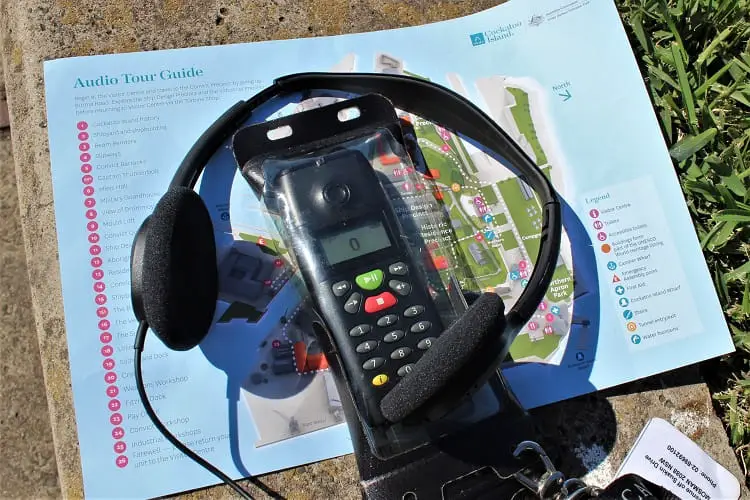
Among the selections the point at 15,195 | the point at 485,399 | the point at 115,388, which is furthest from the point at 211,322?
the point at 15,195

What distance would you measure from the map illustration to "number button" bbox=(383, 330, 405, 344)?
0.09 meters

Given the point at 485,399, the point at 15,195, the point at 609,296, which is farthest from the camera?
the point at 15,195

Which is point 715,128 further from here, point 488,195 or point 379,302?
point 379,302

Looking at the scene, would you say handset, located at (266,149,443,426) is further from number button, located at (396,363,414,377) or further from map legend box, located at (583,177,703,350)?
map legend box, located at (583,177,703,350)

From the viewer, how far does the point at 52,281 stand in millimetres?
688

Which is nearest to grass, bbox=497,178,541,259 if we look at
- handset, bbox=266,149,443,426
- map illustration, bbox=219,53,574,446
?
map illustration, bbox=219,53,574,446

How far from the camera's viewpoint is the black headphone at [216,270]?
0.53 metres

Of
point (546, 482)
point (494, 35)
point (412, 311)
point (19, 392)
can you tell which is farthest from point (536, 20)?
point (19, 392)

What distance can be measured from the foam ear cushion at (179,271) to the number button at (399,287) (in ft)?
0.55

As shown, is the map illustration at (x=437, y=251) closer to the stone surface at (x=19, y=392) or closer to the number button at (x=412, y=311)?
the number button at (x=412, y=311)

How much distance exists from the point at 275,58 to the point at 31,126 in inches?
10.6

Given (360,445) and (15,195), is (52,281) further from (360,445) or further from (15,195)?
(360,445)

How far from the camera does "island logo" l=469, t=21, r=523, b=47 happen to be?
813mm

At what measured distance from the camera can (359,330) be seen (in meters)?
0.61
